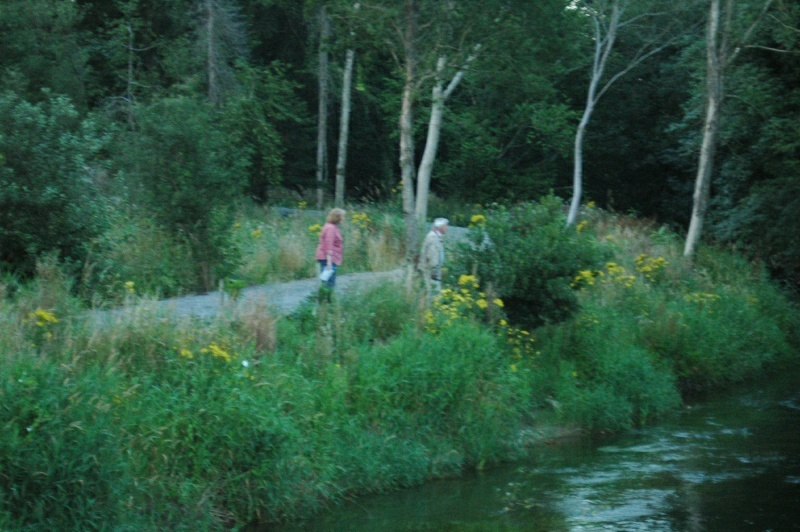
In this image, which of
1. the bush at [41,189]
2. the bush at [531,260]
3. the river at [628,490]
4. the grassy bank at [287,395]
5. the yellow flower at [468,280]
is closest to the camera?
the grassy bank at [287,395]

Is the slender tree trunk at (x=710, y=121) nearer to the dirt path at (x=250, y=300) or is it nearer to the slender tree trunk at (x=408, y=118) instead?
the dirt path at (x=250, y=300)

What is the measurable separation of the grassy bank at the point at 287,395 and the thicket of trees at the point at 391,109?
2.40 m

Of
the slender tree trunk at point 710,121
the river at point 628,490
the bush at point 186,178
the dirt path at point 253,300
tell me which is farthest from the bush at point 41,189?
A: the slender tree trunk at point 710,121

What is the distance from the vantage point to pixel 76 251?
1410cm

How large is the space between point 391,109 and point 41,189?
21817mm

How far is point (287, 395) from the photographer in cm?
1077

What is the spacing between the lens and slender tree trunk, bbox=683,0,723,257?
23516 mm

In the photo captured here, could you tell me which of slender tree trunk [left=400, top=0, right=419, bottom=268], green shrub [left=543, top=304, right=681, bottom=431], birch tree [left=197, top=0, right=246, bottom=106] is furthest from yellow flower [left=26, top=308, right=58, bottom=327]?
birch tree [left=197, top=0, right=246, bottom=106]

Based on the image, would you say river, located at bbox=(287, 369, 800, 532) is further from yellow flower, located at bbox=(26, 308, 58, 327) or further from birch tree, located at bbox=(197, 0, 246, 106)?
birch tree, located at bbox=(197, 0, 246, 106)

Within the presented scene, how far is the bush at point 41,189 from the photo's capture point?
1362 cm

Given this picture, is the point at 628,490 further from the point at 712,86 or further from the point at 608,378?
the point at 712,86

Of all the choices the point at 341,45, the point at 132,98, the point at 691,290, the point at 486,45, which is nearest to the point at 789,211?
the point at 691,290

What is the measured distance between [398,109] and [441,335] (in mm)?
22121

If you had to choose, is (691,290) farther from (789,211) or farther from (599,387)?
(599,387)
